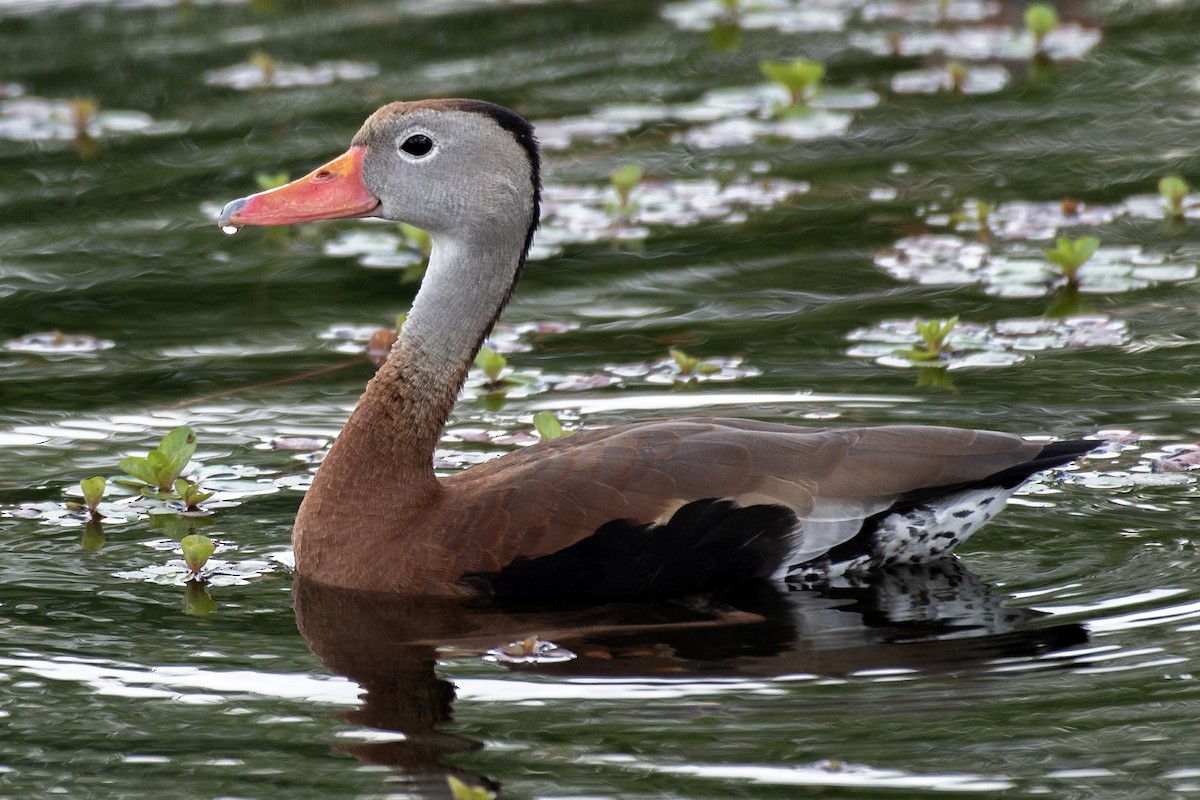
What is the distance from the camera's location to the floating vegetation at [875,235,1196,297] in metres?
8.88

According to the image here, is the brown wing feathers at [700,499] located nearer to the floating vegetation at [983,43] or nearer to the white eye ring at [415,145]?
the white eye ring at [415,145]

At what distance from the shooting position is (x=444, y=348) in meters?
6.63

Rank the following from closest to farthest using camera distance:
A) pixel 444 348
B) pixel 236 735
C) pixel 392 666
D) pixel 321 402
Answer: pixel 236 735, pixel 392 666, pixel 444 348, pixel 321 402

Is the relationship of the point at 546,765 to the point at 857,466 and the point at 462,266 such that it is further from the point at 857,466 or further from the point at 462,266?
the point at 462,266

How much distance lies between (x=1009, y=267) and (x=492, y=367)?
260 centimetres

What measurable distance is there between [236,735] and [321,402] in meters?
2.95

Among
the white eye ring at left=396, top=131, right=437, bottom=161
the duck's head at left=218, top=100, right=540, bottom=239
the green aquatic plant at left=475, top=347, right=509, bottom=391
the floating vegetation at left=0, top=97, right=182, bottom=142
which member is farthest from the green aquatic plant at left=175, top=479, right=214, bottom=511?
the floating vegetation at left=0, top=97, right=182, bottom=142

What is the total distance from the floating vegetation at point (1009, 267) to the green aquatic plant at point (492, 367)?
6.94 feet

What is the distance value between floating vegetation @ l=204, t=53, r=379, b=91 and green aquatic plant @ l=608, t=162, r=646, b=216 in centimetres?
316

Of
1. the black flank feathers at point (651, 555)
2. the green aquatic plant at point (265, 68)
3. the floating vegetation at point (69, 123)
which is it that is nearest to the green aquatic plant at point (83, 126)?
the floating vegetation at point (69, 123)

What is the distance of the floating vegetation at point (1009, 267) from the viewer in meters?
8.88

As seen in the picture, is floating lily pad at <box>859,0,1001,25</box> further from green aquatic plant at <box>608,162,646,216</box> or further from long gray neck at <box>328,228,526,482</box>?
long gray neck at <box>328,228,526,482</box>

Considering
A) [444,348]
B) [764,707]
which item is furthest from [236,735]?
[444,348]

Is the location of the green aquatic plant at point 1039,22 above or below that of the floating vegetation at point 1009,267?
above
